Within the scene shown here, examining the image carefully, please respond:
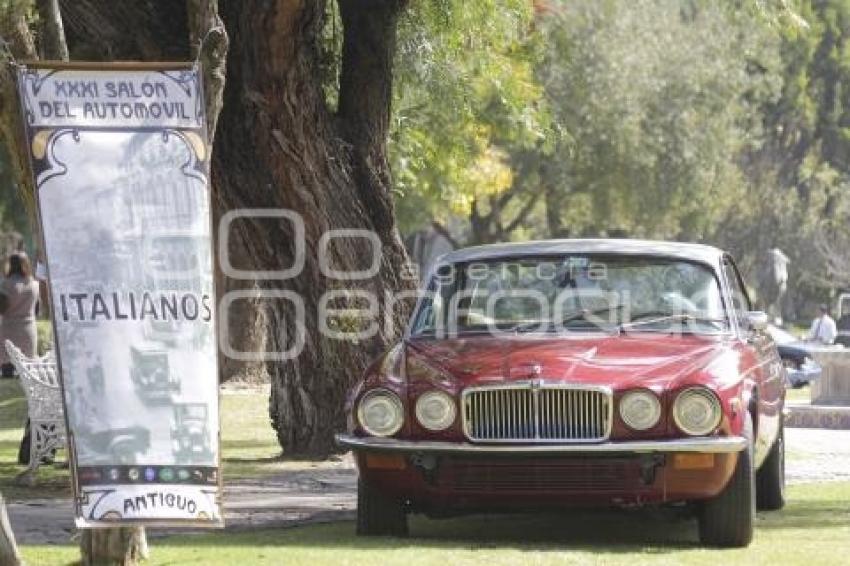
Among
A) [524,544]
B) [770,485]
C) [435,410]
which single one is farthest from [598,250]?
[524,544]

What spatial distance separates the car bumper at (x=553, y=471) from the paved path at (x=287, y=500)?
140 cm

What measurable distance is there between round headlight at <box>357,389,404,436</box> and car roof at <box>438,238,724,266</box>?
1.81 m

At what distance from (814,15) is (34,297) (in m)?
44.7

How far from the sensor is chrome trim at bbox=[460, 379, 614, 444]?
8.82 metres

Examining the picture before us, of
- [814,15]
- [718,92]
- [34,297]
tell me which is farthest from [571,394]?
[814,15]

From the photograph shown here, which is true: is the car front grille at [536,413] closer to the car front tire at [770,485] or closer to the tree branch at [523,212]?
the car front tire at [770,485]

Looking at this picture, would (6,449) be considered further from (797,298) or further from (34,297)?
(797,298)

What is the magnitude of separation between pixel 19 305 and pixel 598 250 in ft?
40.9

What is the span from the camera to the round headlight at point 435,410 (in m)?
8.93

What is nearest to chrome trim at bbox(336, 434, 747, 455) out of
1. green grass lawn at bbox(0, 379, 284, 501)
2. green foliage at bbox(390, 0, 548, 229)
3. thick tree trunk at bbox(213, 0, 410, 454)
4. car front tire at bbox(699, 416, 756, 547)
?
car front tire at bbox(699, 416, 756, 547)

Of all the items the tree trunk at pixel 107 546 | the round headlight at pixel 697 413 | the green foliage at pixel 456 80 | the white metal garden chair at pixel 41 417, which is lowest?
the white metal garden chair at pixel 41 417

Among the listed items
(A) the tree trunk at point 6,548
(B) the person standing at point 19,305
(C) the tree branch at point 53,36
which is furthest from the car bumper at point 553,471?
(B) the person standing at point 19,305

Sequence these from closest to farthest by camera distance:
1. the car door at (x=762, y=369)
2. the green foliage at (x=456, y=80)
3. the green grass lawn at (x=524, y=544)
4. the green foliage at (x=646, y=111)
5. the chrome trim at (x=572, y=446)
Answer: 1. the green grass lawn at (x=524, y=544)
2. the chrome trim at (x=572, y=446)
3. the car door at (x=762, y=369)
4. the green foliage at (x=456, y=80)
5. the green foliage at (x=646, y=111)

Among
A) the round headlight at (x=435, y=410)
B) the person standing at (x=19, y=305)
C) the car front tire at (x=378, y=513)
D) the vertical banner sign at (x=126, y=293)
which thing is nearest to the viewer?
the vertical banner sign at (x=126, y=293)
